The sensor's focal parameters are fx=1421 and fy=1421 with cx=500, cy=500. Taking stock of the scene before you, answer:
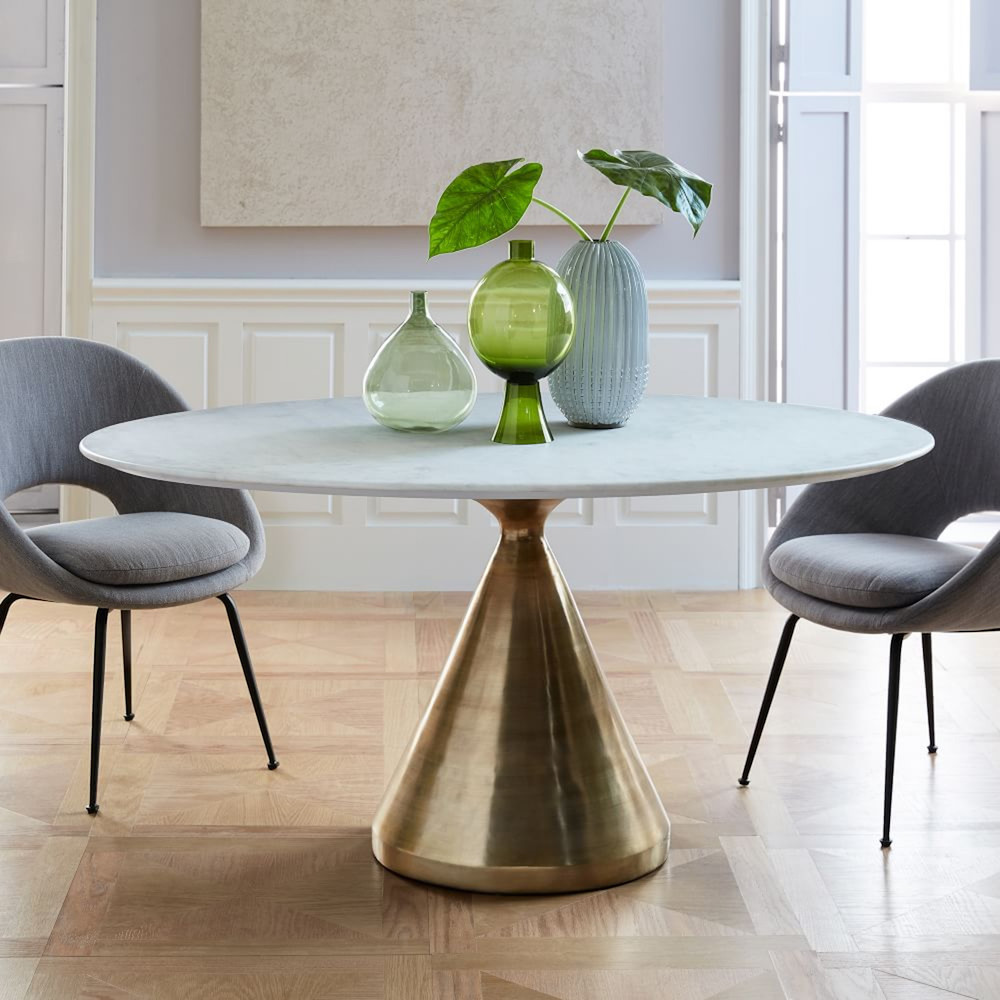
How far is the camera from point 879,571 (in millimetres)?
2324

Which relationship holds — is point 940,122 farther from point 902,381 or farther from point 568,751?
point 568,751

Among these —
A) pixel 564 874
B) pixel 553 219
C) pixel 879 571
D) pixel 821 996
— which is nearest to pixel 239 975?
pixel 564 874

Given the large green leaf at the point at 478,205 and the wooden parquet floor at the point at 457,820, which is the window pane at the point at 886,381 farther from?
the large green leaf at the point at 478,205

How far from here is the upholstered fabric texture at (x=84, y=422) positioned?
8.90ft

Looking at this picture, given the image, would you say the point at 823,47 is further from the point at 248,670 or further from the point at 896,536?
the point at 248,670

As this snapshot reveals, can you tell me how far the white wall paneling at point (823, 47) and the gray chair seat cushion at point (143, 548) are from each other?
262 centimetres

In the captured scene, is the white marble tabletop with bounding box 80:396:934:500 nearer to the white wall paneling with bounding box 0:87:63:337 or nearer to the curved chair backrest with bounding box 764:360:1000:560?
the curved chair backrest with bounding box 764:360:1000:560

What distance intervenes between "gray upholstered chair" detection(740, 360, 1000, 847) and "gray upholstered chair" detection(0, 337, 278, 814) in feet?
3.29

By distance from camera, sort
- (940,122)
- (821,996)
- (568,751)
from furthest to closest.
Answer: (940,122) < (568,751) < (821,996)

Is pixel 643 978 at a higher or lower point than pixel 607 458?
lower

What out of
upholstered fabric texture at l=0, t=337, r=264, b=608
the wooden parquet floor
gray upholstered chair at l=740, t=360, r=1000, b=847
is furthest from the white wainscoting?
gray upholstered chair at l=740, t=360, r=1000, b=847

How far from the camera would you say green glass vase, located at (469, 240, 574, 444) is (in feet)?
7.05

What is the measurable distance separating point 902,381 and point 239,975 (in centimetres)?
370

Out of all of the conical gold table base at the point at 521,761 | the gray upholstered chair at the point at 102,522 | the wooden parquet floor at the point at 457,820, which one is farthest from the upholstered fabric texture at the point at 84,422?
the conical gold table base at the point at 521,761
